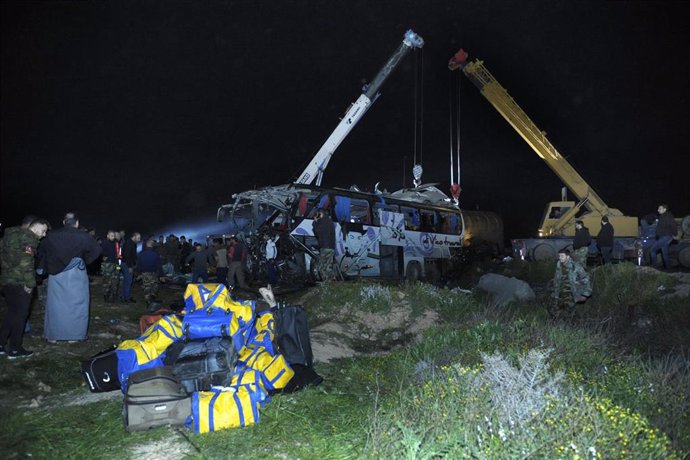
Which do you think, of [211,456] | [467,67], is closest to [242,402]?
[211,456]

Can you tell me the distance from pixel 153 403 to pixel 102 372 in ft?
3.95

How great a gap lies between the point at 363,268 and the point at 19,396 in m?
9.90

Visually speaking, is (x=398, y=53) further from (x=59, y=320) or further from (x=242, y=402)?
(x=242, y=402)


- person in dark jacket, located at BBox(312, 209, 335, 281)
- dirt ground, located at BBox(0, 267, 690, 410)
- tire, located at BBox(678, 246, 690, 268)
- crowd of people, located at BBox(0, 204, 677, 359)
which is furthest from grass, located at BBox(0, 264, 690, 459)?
tire, located at BBox(678, 246, 690, 268)

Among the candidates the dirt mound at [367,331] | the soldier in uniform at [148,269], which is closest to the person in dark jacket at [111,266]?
the soldier in uniform at [148,269]

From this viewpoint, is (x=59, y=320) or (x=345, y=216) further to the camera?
(x=345, y=216)

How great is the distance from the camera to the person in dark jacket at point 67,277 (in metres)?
6.43

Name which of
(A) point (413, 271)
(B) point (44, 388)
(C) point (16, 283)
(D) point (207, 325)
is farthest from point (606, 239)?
(C) point (16, 283)

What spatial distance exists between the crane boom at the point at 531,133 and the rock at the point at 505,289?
10942 millimetres

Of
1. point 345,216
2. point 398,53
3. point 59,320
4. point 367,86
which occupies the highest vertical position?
point 398,53

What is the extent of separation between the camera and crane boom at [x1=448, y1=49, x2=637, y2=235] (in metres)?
21.2

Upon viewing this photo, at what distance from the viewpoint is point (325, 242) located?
38.9 ft

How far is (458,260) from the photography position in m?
18.5

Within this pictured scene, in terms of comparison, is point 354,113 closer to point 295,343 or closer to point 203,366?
point 295,343
